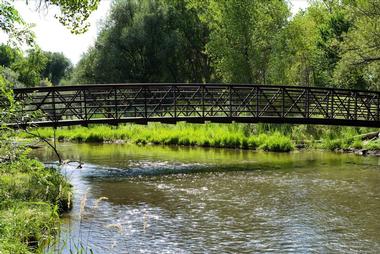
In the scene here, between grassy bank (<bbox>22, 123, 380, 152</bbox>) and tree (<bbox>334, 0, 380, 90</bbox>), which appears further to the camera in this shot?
tree (<bbox>334, 0, 380, 90</bbox>)

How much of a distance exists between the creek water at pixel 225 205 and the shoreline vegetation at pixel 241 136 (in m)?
2.91

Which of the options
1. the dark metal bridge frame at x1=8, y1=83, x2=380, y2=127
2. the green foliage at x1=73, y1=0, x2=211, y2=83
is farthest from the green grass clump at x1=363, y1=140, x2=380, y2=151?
the green foliage at x1=73, y1=0, x2=211, y2=83

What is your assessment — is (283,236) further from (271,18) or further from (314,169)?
(271,18)

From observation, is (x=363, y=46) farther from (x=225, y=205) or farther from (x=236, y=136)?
(x=225, y=205)

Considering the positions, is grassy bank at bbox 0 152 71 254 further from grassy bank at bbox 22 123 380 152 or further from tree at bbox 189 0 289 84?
tree at bbox 189 0 289 84

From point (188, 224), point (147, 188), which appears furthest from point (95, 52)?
point (188, 224)

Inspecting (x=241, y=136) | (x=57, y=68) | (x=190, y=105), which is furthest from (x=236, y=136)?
(x=57, y=68)

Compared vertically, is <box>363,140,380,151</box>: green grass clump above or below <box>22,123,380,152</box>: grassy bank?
below

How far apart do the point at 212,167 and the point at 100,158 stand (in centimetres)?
681

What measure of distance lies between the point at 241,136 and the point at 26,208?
20933 millimetres

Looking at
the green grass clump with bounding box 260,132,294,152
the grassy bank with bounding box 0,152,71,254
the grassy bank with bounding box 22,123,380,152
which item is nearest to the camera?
the grassy bank with bounding box 0,152,71,254

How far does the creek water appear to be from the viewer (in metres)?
11.5

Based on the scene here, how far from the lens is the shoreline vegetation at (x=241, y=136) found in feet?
97.8

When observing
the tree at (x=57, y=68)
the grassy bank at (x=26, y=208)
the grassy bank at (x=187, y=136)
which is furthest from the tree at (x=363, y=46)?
the tree at (x=57, y=68)
